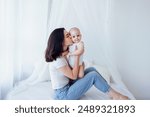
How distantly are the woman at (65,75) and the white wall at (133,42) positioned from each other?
63cm

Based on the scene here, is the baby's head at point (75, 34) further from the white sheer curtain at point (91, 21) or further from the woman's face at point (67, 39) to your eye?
the white sheer curtain at point (91, 21)

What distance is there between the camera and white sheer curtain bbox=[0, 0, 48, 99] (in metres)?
1.63

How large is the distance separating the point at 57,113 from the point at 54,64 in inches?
11.9

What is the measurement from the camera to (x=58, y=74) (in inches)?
58.4

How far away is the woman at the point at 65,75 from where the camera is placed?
1419 mm

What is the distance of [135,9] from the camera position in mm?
2102

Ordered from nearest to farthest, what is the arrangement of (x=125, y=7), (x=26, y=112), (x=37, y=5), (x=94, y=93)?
(x=26, y=112) < (x=94, y=93) < (x=37, y=5) < (x=125, y=7)

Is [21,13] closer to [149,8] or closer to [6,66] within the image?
[6,66]

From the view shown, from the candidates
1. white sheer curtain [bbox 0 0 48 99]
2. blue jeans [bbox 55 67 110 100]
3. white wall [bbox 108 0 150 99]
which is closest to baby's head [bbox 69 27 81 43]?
blue jeans [bbox 55 67 110 100]

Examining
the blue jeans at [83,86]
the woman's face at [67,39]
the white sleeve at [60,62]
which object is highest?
the woman's face at [67,39]

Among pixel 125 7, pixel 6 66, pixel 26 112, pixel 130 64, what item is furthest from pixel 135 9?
pixel 26 112

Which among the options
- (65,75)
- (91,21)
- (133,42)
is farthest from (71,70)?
(133,42)

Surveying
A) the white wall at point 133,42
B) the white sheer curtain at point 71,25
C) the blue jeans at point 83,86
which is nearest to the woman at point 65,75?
the blue jeans at point 83,86

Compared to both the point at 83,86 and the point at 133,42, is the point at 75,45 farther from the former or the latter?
the point at 133,42
